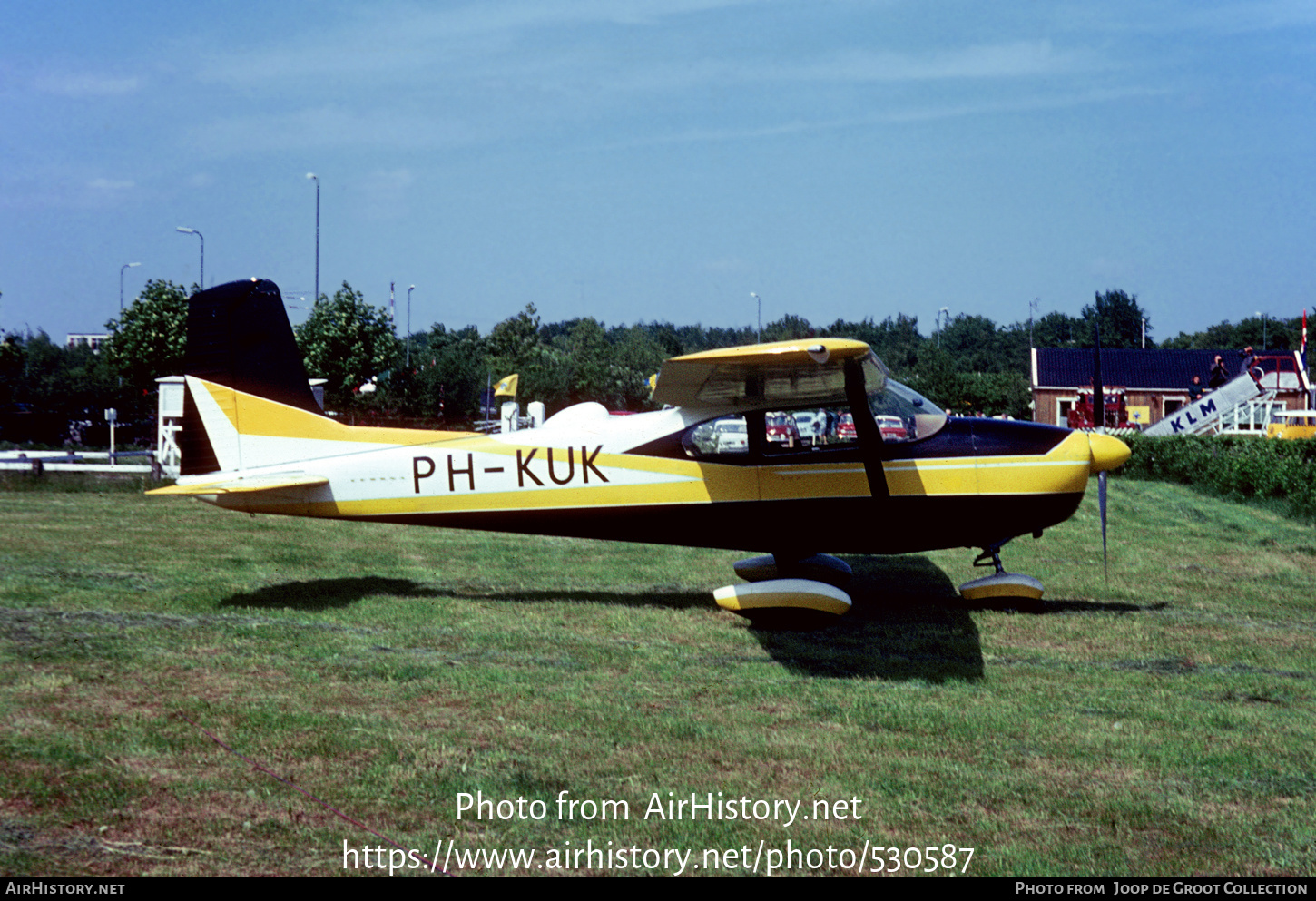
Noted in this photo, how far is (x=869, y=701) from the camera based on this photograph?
652 centimetres

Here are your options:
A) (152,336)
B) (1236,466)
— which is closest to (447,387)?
(152,336)

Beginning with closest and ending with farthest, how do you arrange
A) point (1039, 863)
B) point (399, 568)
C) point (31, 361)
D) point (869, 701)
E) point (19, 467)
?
point (1039, 863) < point (869, 701) < point (399, 568) < point (19, 467) < point (31, 361)

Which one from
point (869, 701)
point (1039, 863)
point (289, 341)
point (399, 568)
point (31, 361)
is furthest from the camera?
point (31, 361)

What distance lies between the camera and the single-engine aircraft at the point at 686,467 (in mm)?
8648

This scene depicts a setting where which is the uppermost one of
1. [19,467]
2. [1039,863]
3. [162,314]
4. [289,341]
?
[162,314]

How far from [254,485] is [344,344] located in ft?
103

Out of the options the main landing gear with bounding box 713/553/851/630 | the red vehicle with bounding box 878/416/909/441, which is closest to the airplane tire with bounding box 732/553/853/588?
the main landing gear with bounding box 713/553/851/630

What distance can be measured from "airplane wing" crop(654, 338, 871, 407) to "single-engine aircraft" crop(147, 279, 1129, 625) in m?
0.03

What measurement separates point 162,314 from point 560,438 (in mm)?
34627

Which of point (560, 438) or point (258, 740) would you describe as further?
point (560, 438)

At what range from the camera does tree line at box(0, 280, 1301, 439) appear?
3847 cm

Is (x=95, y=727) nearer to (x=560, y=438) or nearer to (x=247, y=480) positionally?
(x=247, y=480)

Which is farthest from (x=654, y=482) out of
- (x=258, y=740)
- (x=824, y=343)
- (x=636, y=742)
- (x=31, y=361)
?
(x=31, y=361)

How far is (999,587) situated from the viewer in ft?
31.1
